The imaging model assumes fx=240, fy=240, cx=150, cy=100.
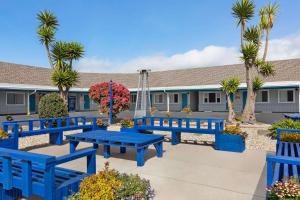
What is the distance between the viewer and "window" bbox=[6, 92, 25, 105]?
76.3 ft

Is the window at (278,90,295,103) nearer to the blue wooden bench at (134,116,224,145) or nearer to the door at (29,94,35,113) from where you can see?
the blue wooden bench at (134,116,224,145)

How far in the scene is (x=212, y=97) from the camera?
27.2 meters

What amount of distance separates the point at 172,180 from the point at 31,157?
10.8 ft

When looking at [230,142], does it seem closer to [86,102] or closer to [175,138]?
[175,138]

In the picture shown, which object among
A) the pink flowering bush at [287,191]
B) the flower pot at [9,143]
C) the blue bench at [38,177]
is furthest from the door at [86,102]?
the pink flowering bush at [287,191]

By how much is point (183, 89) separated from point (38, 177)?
72.8 feet

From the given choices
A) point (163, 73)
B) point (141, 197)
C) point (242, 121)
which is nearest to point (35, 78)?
point (163, 73)

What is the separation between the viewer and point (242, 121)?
708 inches

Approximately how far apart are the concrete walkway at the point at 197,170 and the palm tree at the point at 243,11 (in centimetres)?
1136

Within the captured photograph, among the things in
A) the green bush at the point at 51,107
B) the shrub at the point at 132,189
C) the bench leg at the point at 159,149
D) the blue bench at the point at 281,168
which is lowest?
the bench leg at the point at 159,149

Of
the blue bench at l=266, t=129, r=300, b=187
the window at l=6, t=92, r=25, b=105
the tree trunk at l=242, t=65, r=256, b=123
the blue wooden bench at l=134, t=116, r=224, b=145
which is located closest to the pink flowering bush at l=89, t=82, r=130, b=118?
the blue wooden bench at l=134, t=116, r=224, b=145

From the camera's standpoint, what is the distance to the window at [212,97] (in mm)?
26828

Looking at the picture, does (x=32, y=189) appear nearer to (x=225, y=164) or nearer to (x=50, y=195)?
(x=50, y=195)

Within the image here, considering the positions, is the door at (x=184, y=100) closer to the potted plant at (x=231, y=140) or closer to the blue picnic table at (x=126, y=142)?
the potted plant at (x=231, y=140)
